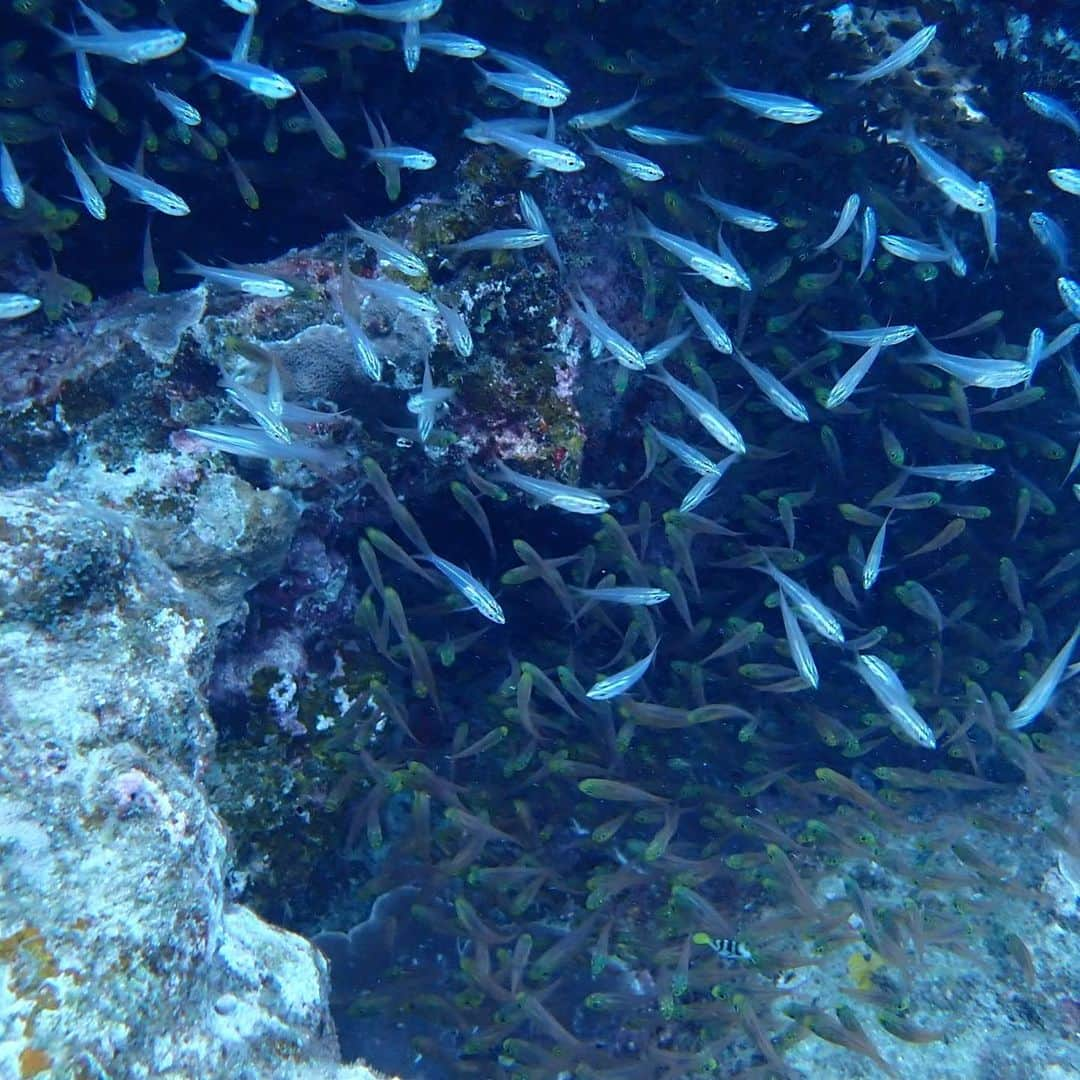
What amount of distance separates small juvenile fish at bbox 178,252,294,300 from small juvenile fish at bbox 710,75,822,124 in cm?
290

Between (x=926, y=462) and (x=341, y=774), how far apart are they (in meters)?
4.39

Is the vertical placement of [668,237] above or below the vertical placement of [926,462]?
above

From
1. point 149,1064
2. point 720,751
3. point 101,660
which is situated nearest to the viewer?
point 149,1064

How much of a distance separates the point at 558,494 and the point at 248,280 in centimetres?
200

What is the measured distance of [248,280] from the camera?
4.09m

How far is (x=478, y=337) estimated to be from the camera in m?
4.47

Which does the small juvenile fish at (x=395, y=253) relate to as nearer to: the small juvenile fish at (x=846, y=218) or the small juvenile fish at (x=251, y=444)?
the small juvenile fish at (x=251, y=444)

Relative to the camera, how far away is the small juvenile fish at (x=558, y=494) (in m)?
4.10

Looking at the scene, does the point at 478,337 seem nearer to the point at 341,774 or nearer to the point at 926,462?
the point at 341,774

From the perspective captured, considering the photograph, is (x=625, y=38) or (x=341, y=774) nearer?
(x=341, y=774)

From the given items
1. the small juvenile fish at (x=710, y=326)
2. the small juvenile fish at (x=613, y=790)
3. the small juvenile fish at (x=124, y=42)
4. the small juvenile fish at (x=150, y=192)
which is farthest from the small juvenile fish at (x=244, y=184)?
the small juvenile fish at (x=613, y=790)

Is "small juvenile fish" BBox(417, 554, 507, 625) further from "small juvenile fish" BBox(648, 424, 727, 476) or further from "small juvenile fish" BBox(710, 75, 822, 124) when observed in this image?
"small juvenile fish" BBox(710, 75, 822, 124)

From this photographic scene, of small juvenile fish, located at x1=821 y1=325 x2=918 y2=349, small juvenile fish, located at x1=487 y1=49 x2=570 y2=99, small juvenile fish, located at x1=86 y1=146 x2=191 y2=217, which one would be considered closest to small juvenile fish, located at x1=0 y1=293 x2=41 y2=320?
small juvenile fish, located at x1=86 y1=146 x2=191 y2=217

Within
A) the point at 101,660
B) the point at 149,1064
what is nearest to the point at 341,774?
the point at 101,660
